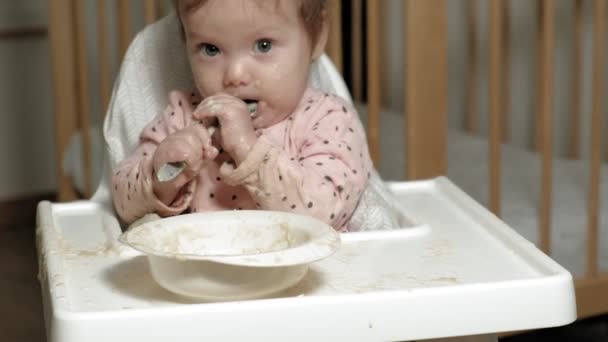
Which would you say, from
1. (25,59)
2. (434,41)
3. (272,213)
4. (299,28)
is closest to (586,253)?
(434,41)

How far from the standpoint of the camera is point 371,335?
831 mm

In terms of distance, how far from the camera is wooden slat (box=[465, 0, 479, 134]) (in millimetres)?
2662

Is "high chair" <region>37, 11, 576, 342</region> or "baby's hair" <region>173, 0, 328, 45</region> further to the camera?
"baby's hair" <region>173, 0, 328, 45</region>

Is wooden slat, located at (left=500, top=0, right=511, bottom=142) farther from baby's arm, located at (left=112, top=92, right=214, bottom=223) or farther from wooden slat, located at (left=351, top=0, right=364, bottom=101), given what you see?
baby's arm, located at (left=112, top=92, right=214, bottom=223)

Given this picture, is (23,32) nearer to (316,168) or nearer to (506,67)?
(506,67)

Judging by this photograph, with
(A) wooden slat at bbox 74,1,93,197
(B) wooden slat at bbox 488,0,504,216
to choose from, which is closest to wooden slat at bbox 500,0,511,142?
(B) wooden slat at bbox 488,0,504,216

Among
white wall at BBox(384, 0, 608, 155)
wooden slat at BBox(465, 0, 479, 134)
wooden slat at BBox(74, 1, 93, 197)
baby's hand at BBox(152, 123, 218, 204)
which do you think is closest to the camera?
baby's hand at BBox(152, 123, 218, 204)

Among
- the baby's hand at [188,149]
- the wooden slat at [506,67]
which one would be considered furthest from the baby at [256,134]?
the wooden slat at [506,67]

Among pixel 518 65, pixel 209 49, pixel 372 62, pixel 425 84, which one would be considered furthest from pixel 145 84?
pixel 518 65

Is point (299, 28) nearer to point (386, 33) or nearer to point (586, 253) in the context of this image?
point (586, 253)

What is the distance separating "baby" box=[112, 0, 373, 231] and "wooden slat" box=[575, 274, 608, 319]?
724 millimetres

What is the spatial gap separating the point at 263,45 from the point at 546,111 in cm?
70

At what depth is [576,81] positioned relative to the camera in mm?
2379

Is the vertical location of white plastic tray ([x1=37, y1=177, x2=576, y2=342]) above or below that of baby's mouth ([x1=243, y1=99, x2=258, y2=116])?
below
